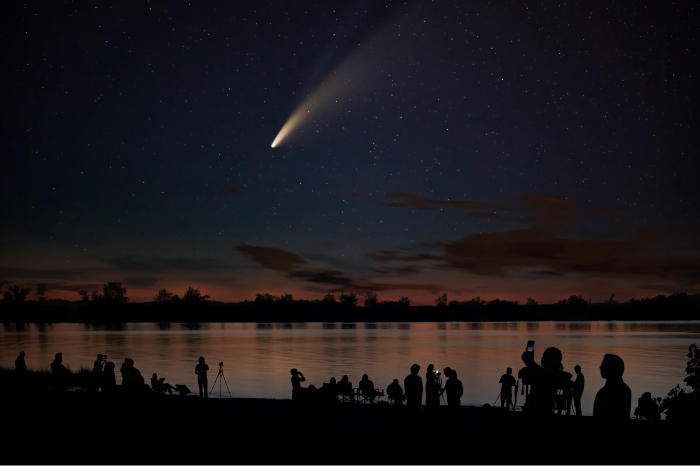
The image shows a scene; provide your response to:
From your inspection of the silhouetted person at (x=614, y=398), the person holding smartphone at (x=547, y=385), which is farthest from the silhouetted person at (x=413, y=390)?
the silhouetted person at (x=614, y=398)

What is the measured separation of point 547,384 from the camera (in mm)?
6555

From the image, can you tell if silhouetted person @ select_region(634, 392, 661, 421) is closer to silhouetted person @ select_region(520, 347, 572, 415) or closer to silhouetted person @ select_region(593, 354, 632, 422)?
silhouetted person @ select_region(520, 347, 572, 415)

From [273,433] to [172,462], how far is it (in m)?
3.53

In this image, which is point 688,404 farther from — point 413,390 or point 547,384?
point 547,384

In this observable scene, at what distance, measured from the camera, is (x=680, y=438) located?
44.8 ft

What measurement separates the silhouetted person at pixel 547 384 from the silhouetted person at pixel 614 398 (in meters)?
0.67

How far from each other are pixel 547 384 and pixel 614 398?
2.95 feet

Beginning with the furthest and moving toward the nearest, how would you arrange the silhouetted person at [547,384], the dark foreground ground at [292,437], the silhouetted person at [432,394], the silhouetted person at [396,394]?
the silhouetted person at [396,394] < the silhouetted person at [432,394] < the dark foreground ground at [292,437] < the silhouetted person at [547,384]

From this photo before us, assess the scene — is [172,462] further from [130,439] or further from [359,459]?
[359,459]

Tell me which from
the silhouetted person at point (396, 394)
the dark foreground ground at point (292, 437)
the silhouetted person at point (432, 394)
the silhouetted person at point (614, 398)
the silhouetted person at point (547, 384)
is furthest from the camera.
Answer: the silhouetted person at point (396, 394)

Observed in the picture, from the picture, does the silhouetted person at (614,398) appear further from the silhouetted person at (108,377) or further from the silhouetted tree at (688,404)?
the silhouetted person at (108,377)

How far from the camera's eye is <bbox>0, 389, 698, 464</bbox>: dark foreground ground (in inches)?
432

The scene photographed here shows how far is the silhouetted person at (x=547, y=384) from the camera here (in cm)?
651

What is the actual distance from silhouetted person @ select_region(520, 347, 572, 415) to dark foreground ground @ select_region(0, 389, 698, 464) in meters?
0.21
